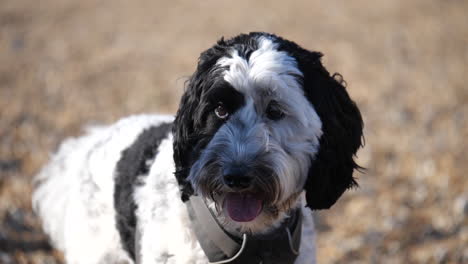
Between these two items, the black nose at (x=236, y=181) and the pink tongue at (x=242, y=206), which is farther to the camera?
the pink tongue at (x=242, y=206)

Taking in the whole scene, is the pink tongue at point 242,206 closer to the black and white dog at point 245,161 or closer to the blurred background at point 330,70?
the black and white dog at point 245,161

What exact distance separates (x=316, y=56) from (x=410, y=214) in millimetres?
3111

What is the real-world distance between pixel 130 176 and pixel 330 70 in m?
6.85

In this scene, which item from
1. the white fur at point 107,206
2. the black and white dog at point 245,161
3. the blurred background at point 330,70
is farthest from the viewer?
the blurred background at point 330,70

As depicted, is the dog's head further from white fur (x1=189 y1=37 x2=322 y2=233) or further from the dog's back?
the dog's back

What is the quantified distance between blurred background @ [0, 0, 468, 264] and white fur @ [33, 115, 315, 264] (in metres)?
0.54

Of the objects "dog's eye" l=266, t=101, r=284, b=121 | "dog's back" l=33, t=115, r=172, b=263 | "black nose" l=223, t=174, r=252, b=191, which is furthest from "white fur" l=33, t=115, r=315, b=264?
"dog's eye" l=266, t=101, r=284, b=121

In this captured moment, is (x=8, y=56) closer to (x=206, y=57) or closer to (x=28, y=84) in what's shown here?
(x=28, y=84)

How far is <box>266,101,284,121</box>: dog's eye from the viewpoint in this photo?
247 cm

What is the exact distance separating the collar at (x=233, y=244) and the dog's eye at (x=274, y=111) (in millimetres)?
593

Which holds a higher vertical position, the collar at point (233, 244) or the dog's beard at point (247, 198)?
the dog's beard at point (247, 198)

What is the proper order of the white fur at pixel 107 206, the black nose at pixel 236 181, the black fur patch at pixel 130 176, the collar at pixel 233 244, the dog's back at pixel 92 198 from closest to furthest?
the black nose at pixel 236 181 → the collar at pixel 233 244 → the white fur at pixel 107 206 → the black fur patch at pixel 130 176 → the dog's back at pixel 92 198

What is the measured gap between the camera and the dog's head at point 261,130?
2.40 metres

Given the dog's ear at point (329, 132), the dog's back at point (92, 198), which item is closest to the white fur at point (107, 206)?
the dog's back at point (92, 198)
